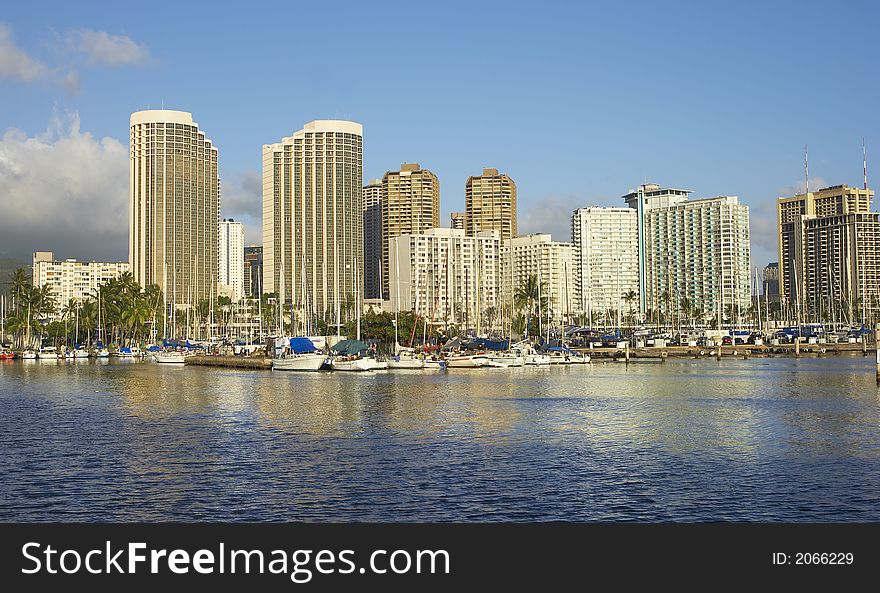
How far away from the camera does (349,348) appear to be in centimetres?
14050

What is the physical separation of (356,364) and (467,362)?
17750 mm

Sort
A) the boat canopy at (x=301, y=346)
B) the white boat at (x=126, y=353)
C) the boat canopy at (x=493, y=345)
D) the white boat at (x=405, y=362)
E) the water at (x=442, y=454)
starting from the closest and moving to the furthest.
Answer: the water at (x=442, y=454) < the white boat at (x=405, y=362) < the boat canopy at (x=301, y=346) < the boat canopy at (x=493, y=345) < the white boat at (x=126, y=353)

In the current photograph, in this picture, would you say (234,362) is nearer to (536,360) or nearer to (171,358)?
(171,358)

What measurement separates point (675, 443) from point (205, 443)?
25073 mm

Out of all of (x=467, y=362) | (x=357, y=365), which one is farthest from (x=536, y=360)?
(x=357, y=365)

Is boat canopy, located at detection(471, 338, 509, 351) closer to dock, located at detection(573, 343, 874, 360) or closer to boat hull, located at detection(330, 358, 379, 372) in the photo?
dock, located at detection(573, 343, 874, 360)

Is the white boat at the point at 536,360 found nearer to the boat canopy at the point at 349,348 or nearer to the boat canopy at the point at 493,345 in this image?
the boat canopy at the point at 349,348

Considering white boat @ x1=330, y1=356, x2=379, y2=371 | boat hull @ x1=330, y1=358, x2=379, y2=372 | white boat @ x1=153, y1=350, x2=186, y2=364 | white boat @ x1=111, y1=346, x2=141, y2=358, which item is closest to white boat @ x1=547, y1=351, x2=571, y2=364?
white boat @ x1=330, y1=356, x2=379, y2=371

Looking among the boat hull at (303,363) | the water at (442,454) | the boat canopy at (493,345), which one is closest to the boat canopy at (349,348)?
the boat hull at (303,363)

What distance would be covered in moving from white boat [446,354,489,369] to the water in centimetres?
4200

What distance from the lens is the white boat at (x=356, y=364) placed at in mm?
124688

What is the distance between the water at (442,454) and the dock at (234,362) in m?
46.8

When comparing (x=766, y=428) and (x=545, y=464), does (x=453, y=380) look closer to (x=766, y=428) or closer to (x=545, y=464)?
(x=766, y=428)
